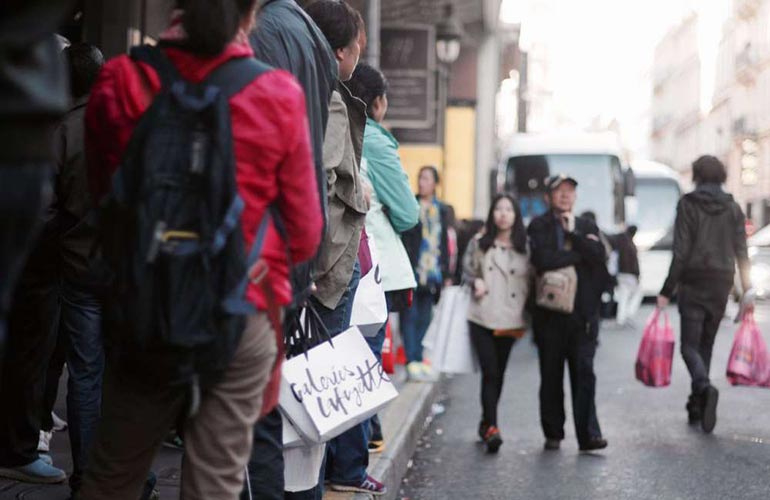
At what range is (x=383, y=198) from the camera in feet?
21.5

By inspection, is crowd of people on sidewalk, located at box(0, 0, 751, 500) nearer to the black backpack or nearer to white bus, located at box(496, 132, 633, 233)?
the black backpack

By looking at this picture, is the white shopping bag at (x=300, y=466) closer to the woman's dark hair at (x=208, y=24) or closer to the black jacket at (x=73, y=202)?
the black jacket at (x=73, y=202)

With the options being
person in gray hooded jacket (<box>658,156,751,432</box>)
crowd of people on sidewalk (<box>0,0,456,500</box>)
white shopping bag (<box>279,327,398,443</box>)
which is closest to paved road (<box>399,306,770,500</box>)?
person in gray hooded jacket (<box>658,156,751,432</box>)

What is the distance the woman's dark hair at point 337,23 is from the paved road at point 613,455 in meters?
2.86

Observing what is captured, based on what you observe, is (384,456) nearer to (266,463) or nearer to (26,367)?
(26,367)

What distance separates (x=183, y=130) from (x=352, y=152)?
1.93m

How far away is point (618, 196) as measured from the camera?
25.4 meters

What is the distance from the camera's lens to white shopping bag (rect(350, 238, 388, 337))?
19.6 ft

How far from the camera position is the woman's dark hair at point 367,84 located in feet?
20.6

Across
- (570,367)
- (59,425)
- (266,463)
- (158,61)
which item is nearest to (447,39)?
(570,367)

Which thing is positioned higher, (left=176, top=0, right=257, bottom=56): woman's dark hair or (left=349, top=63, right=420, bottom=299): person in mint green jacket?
(left=176, top=0, right=257, bottom=56): woman's dark hair

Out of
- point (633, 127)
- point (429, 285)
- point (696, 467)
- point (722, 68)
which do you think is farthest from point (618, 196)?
point (633, 127)

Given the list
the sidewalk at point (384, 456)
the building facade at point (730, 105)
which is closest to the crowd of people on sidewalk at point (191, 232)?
the sidewalk at point (384, 456)

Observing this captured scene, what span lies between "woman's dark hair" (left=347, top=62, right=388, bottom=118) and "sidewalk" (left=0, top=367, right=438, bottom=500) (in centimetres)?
182
